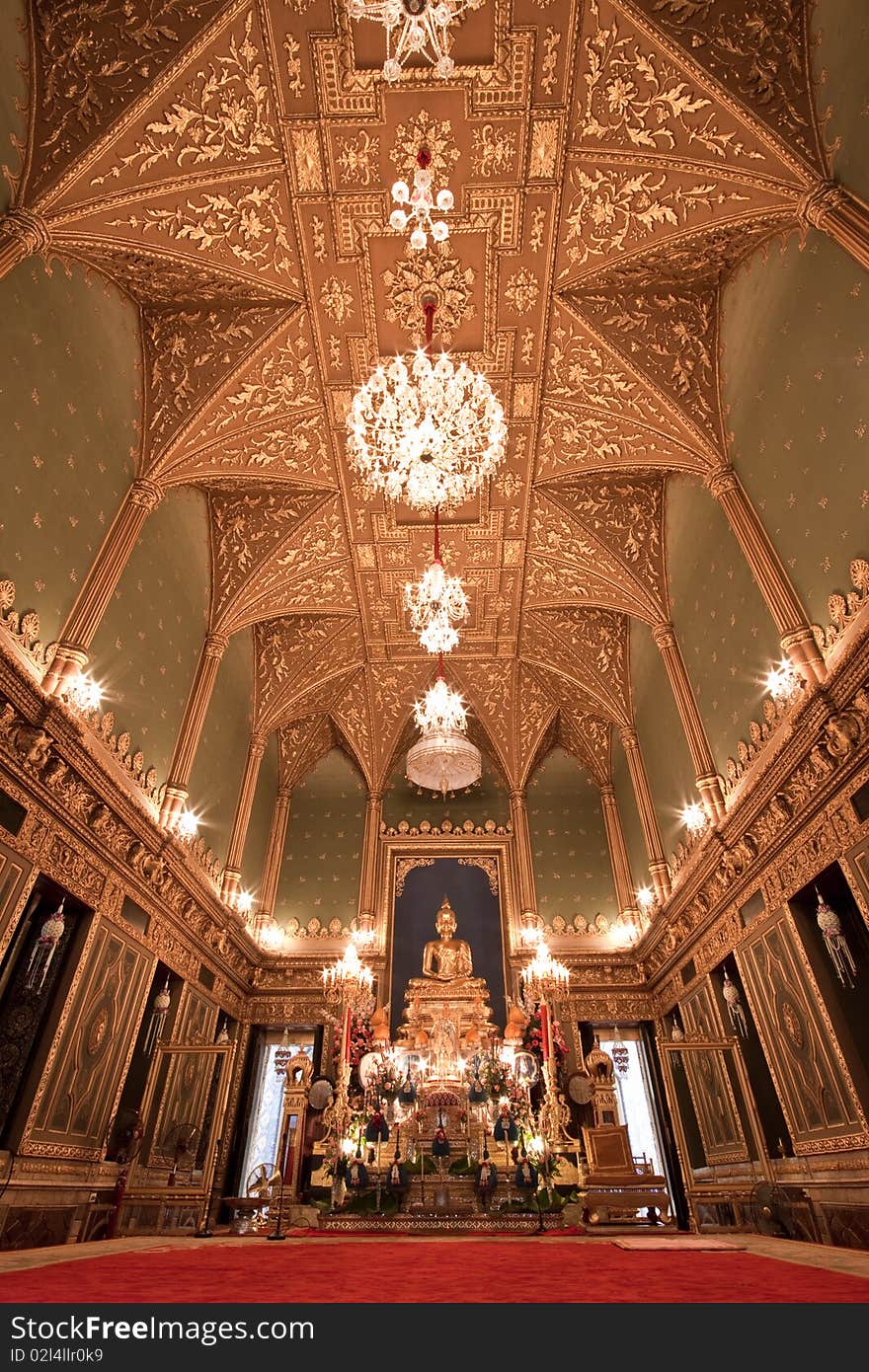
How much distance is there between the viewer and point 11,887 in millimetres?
6703

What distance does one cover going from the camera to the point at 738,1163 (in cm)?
935

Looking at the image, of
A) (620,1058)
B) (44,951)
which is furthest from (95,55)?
(620,1058)

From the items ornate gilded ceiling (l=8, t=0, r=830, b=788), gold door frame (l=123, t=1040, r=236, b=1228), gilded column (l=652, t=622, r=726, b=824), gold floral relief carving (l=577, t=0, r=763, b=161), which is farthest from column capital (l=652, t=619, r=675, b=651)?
gold door frame (l=123, t=1040, r=236, b=1228)

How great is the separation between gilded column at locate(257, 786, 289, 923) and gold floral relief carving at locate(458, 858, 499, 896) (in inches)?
105

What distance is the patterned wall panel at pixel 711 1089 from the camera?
9633 mm

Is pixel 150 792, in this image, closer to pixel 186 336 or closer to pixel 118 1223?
pixel 118 1223

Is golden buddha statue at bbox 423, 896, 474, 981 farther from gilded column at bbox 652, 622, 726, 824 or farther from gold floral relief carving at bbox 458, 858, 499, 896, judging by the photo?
gilded column at bbox 652, 622, 726, 824

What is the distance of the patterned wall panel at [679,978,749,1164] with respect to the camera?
963 cm

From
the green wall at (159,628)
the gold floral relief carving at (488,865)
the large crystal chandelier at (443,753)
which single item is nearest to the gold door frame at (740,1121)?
the large crystal chandelier at (443,753)

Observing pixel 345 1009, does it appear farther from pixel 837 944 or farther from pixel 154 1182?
pixel 837 944

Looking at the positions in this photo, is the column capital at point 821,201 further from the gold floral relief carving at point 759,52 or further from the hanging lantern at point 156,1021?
the hanging lantern at point 156,1021

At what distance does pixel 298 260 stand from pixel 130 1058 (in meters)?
10.5
